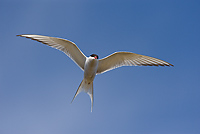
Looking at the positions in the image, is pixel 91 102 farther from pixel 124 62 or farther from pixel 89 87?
pixel 124 62

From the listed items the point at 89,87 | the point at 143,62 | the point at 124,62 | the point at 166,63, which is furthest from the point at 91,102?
the point at 166,63

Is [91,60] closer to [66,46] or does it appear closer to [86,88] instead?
[66,46]

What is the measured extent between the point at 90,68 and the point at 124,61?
132cm

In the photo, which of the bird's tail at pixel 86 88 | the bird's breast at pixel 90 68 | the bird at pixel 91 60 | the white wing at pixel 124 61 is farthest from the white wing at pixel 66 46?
the white wing at pixel 124 61

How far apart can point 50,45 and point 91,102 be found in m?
2.63

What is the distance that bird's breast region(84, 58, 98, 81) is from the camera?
7.56 meters

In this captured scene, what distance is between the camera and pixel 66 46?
7699 millimetres

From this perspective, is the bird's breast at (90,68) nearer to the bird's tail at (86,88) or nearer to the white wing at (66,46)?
the bird's tail at (86,88)

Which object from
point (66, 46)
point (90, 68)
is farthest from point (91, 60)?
point (66, 46)

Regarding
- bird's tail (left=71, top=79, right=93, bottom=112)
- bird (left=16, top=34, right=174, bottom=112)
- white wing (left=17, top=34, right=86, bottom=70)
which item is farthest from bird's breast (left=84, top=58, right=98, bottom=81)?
white wing (left=17, top=34, right=86, bottom=70)

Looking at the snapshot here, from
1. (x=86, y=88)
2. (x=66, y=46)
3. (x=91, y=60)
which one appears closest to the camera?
(x=91, y=60)

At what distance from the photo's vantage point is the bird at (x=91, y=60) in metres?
7.48

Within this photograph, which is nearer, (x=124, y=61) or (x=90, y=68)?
(x=90, y=68)

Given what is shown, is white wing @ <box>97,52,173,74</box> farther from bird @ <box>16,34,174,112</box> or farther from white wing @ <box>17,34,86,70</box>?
white wing @ <box>17,34,86,70</box>
